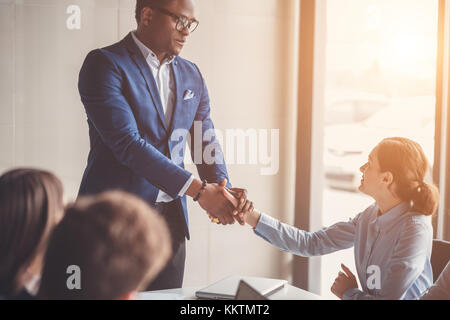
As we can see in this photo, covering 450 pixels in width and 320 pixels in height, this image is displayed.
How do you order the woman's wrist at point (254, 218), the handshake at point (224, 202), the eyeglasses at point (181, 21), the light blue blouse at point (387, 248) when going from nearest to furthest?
the light blue blouse at point (387, 248) → the woman's wrist at point (254, 218) → the eyeglasses at point (181, 21) → the handshake at point (224, 202)

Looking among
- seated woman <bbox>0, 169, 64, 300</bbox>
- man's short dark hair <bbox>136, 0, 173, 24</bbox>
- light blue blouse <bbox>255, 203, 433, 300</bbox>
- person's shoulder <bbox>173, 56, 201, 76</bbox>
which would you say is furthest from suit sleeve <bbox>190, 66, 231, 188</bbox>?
seated woman <bbox>0, 169, 64, 300</bbox>

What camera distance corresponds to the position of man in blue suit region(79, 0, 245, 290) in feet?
7.46

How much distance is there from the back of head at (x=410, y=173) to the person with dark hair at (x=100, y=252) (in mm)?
1042

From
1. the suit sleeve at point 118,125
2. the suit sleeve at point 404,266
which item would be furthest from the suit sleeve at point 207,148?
the suit sleeve at point 404,266

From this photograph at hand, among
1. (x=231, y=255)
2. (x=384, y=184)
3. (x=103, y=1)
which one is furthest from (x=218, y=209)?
(x=103, y=1)

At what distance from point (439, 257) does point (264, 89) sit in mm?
1668

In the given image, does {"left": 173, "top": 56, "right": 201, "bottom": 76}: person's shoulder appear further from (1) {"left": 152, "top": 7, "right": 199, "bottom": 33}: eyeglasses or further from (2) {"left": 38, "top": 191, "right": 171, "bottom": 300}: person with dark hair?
(2) {"left": 38, "top": 191, "right": 171, "bottom": 300}: person with dark hair

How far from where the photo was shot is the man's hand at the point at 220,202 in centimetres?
253

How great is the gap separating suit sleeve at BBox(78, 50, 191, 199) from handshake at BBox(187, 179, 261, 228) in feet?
0.63

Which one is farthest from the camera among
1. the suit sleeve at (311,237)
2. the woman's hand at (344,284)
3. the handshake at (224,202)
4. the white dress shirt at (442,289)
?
the handshake at (224,202)

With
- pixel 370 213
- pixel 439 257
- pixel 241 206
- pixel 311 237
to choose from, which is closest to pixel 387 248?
pixel 370 213

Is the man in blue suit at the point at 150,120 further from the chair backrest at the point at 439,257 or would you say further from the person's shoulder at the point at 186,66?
→ the chair backrest at the point at 439,257

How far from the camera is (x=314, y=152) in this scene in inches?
130
